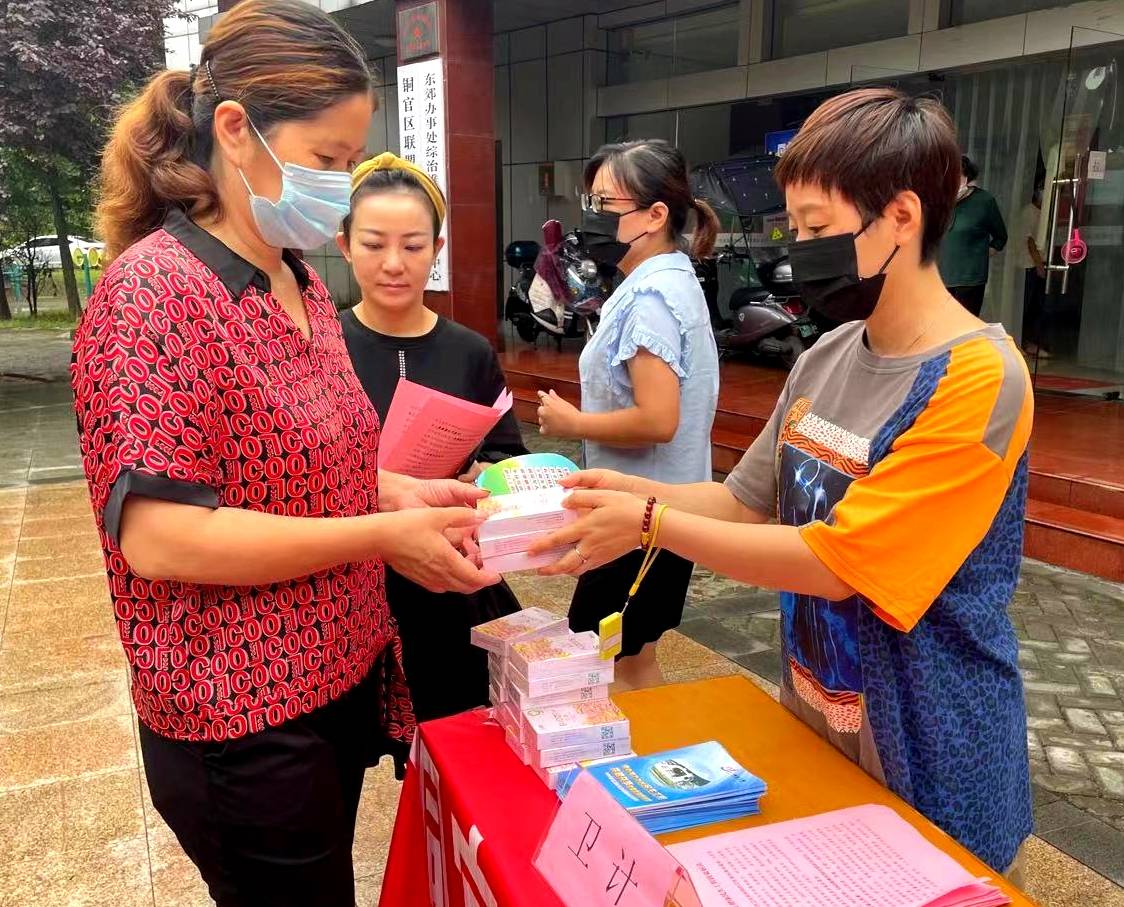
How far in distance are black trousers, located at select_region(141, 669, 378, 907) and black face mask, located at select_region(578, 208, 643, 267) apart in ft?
5.40

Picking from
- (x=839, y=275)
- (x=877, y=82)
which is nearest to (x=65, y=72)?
(x=877, y=82)

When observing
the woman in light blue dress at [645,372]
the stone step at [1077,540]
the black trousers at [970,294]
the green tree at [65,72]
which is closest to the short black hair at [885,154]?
the woman in light blue dress at [645,372]

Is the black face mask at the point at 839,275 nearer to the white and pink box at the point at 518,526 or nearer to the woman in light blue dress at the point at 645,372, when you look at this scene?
the white and pink box at the point at 518,526

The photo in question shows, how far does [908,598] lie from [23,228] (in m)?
13.3

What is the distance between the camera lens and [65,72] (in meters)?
9.70

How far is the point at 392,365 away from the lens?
2295 millimetres

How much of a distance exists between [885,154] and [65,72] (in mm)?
10704

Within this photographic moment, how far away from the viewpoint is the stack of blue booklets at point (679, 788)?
1255 millimetres

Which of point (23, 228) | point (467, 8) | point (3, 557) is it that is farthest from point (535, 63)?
point (3, 557)

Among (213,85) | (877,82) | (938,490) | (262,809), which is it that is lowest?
(262,809)

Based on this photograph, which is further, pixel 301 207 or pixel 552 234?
pixel 552 234

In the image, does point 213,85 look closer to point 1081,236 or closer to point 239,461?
point 239,461

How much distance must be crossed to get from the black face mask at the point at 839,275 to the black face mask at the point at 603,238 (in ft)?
3.86

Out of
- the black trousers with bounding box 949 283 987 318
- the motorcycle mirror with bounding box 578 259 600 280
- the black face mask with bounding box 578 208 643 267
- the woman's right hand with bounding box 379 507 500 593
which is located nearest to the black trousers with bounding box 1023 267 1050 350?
the black trousers with bounding box 949 283 987 318
